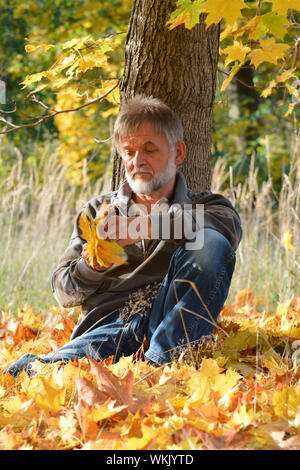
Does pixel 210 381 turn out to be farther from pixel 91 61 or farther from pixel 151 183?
pixel 91 61

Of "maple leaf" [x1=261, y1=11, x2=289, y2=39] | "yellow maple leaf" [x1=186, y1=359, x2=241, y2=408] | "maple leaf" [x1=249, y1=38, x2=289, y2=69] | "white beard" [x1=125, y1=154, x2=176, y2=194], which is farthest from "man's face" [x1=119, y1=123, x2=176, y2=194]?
"yellow maple leaf" [x1=186, y1=359, x2=241, y2=408]

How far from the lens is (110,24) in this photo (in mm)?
8281

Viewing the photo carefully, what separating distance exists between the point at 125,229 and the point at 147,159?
0.46 metres

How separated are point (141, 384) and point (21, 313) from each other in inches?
77.2

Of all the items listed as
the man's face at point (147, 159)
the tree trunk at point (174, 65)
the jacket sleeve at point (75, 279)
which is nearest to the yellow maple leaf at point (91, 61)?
the tree trunk at point (174, 65)

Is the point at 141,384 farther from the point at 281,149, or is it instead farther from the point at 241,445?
the point at 281,149

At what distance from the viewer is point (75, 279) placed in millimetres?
2123

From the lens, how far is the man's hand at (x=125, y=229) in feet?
6.32

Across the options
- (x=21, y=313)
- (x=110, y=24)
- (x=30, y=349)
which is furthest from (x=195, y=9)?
(x=110, y=24)
